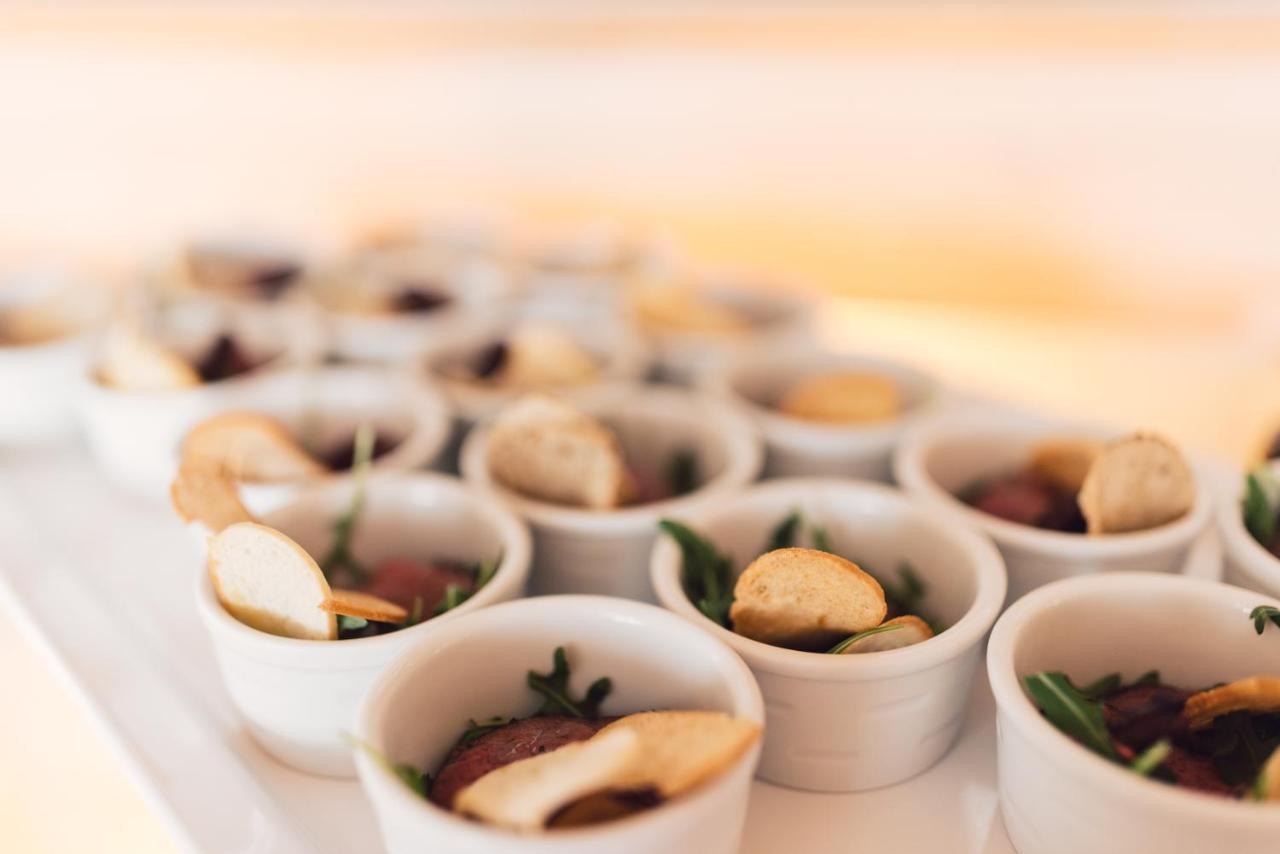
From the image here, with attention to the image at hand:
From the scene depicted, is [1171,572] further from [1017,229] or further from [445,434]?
[1017,229]

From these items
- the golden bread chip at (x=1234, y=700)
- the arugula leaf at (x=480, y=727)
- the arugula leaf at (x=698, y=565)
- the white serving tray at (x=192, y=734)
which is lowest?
the white serving tray at (x=192, y=734)

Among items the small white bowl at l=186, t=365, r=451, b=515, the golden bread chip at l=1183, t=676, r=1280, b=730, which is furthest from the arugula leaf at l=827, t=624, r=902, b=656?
the small white bowl at l=186, t=365, r=451, b=515

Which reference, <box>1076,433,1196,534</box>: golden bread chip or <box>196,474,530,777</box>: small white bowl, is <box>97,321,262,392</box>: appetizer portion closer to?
<box>196,474,530,777</box>: small white bowl

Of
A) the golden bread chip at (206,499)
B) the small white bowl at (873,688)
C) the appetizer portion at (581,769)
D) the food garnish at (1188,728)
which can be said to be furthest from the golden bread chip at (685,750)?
the golden bread chip at (206,499)

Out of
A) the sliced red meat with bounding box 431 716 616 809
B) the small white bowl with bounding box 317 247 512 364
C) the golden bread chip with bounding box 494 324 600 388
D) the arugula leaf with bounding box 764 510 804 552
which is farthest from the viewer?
the small white bowl with bounding box 317 247 512 364

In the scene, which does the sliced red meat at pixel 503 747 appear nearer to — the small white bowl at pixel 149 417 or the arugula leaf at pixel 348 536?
the arugula leaf at pixel 348 536

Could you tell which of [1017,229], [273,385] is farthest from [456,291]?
[1017,229]
